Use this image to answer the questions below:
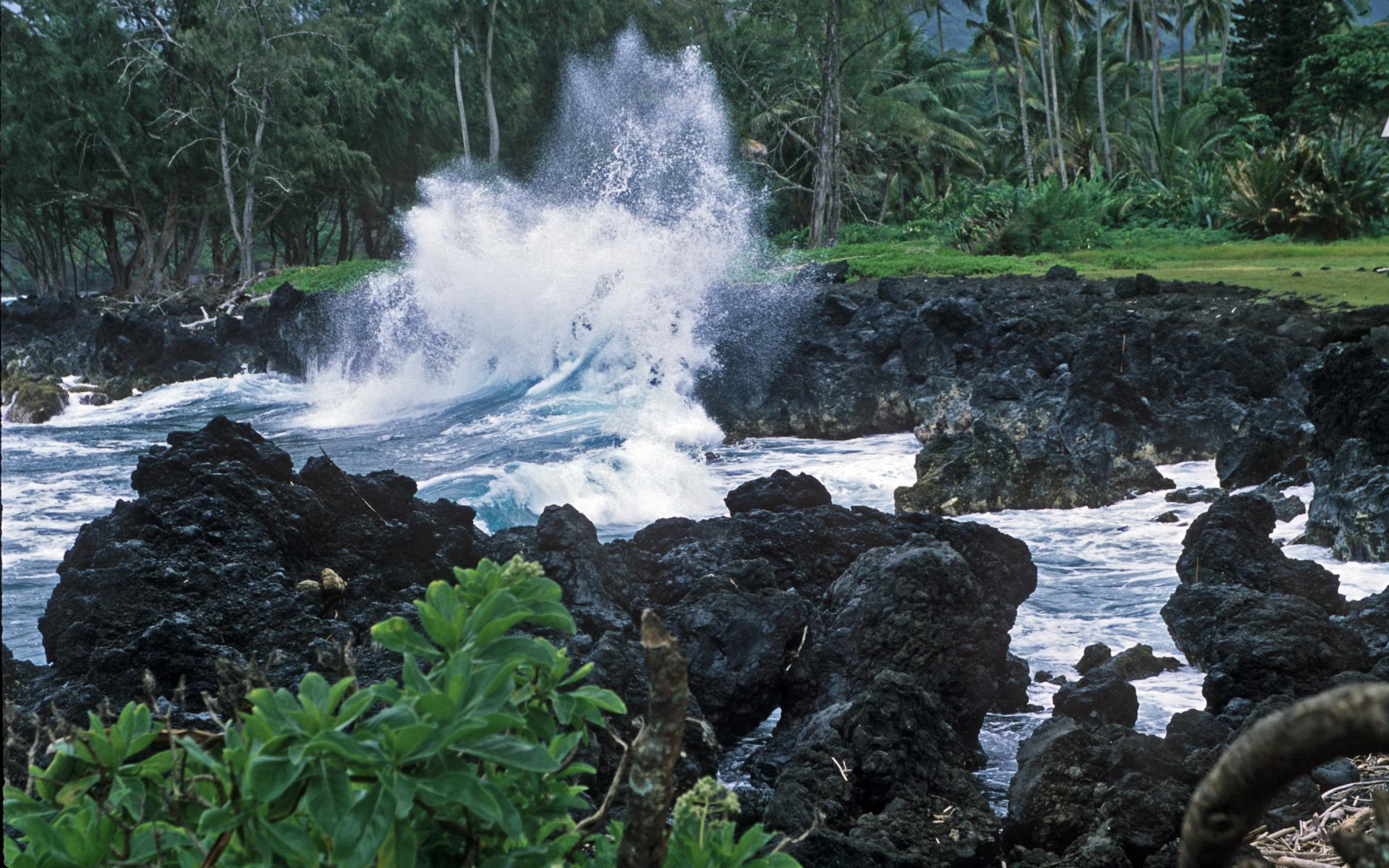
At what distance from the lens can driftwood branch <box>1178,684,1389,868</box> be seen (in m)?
0.78

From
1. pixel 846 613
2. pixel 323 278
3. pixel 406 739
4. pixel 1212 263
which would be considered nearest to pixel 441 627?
pixel 406 739

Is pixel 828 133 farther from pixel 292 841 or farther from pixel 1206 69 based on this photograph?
pixel 292 841

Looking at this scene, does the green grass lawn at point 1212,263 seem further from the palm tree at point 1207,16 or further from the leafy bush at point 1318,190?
the palm tree at point 1207,16

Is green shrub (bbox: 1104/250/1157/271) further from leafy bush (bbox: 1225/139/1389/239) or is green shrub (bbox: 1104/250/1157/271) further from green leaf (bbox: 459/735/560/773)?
green leaf (bbox: 459/735/560/773)

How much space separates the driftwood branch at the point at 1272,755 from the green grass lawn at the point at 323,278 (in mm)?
21967

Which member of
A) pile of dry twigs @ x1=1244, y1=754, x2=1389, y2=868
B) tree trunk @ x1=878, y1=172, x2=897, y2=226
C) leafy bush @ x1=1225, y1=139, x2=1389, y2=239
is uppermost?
tree trunk @ x1=878, y1=172, x2=897, y2=226

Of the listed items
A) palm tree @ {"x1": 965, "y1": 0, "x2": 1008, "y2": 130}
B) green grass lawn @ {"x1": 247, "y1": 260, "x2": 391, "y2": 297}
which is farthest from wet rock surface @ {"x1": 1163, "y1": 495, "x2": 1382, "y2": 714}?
palm tree @ {"x1": 965, "y1": 0, "x2": 1008, "y2": 130}

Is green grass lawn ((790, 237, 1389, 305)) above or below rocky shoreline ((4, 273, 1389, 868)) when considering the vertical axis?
above

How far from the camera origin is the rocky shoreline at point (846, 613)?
9.68ft

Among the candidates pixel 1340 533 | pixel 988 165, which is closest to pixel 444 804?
pixel 1340 533

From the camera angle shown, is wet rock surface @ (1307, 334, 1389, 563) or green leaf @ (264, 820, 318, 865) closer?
green leaf @ (264, 820, 318, 865)

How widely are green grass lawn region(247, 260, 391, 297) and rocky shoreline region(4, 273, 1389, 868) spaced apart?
17.8 metres

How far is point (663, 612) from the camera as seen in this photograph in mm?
4320

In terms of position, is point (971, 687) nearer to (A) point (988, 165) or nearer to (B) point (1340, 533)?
(B) point (1340, 533)
